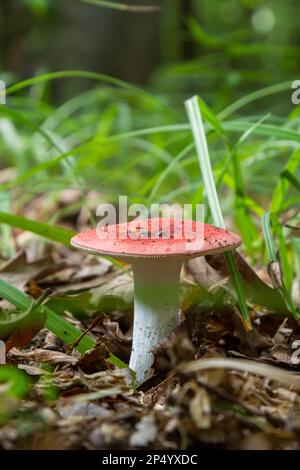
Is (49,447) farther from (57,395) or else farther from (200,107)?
(200,107)

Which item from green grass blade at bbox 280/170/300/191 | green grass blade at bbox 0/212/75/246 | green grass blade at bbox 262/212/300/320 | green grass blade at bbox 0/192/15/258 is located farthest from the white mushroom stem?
green grass blade at bbox 0/192/15/258

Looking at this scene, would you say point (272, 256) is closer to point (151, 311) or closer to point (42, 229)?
point (151, 311)

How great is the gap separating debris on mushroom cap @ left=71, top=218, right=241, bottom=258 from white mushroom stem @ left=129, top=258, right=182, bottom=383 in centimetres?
10

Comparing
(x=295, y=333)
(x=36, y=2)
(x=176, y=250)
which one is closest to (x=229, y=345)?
(x=295, y=333)

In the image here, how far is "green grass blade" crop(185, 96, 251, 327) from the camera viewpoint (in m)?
1.43

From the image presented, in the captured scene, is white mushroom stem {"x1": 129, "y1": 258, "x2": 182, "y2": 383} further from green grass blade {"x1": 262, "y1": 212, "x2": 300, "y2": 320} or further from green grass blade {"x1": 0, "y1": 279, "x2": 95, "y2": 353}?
green grass blade {"x1": 262, "y1": 212, "x2": 300, "y2": 320}

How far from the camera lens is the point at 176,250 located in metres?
1.21

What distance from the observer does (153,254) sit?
3.96 feet

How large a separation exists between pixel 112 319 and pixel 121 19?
547 centimetres

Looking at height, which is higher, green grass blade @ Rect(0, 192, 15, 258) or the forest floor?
green grass blade @ Rect(0, 192, 15, 258)

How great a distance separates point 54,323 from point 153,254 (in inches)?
14.9

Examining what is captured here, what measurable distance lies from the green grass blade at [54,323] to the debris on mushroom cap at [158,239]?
22 cm

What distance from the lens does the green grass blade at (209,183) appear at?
1430mm

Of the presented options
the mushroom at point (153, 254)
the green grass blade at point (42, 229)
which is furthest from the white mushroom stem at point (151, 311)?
the green grass blade at point (42, 229)
